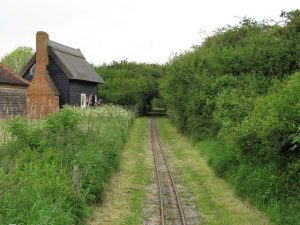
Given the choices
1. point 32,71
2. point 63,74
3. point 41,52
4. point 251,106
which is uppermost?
point 41,52

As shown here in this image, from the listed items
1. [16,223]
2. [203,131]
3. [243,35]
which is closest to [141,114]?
[243,35]

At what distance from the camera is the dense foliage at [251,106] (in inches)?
422

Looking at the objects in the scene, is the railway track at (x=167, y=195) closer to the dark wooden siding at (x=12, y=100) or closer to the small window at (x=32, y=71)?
the dark wooden siding at (x=12, y=100)

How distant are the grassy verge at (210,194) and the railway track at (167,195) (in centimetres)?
55

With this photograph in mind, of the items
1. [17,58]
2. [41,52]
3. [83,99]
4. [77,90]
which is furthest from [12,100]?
[17,58]

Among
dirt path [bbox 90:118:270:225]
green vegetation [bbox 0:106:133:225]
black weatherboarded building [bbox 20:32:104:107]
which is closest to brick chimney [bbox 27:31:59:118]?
black weatherboarded building [bbox 20:32:104:107]

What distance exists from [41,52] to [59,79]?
2666 mm

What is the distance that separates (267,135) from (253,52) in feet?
39.3

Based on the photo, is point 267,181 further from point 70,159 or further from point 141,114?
point 141,114

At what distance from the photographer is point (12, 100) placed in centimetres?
2345

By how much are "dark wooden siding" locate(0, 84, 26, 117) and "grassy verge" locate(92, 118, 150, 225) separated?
6.89 meters

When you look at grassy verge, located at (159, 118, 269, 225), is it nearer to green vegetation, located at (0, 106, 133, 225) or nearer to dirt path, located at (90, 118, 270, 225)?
dirt path, located at (90, 118, 270, 225)

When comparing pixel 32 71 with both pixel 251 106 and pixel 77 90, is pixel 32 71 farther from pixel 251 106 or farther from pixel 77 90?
pixel 251 106

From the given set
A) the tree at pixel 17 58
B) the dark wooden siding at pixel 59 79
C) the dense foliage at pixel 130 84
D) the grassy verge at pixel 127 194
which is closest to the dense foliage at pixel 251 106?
the grassy verge at pixel 127 194
